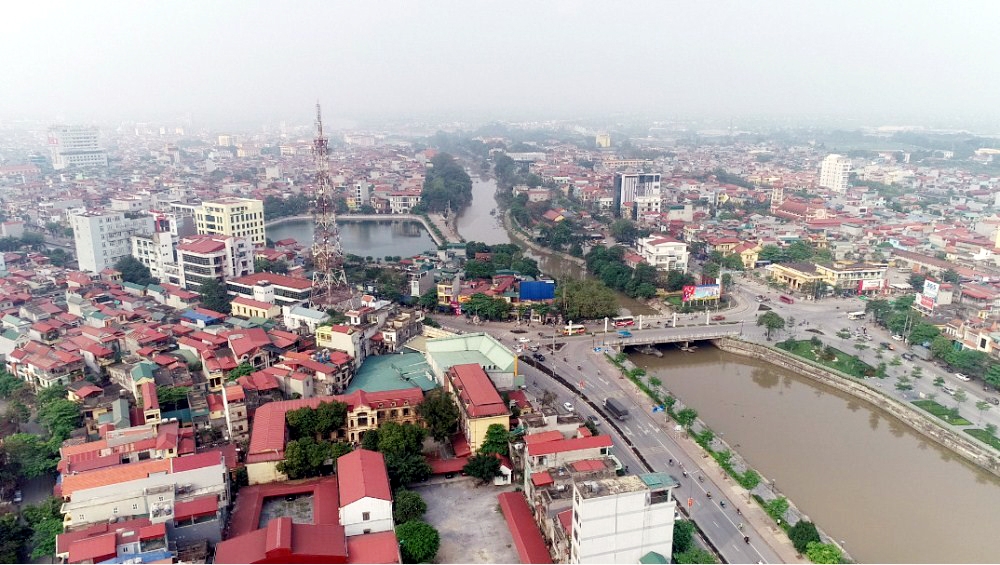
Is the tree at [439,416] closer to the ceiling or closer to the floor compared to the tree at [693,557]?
closer to the ceiling

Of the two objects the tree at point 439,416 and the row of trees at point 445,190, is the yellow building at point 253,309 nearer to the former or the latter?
the tree at point 439,416

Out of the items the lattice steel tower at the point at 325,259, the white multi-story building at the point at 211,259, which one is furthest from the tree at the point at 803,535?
the white multi-story building at the point at 211,259

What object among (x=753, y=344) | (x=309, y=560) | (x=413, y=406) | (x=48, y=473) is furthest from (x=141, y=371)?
(x=753, y=344)

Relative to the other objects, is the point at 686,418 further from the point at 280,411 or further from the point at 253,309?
the point at 253,309

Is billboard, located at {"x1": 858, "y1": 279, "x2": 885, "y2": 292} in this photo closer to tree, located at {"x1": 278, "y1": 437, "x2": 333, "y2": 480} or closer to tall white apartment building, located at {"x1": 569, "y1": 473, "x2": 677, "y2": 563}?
tall white apartment building, located at {"x1": 569, "y1": 473, "x2": 677, "y2": 563}

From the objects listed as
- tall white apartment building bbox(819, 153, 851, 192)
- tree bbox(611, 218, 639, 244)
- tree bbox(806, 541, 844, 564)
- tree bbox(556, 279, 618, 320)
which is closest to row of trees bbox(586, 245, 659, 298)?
tree bbox(556, 279, 618, 320)

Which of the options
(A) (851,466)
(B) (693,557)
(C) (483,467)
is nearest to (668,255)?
(A) (851,466)
